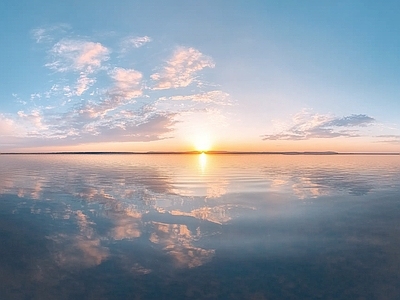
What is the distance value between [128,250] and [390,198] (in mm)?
19466

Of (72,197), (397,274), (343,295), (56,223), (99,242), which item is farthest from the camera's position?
(72,197)

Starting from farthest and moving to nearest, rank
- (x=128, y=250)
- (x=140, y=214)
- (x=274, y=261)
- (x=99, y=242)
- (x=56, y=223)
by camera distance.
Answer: (x=140, y=214) → (x=56, y=223) → (x=99, y=242) → (x=128, y=250) → (x=274, y=261)

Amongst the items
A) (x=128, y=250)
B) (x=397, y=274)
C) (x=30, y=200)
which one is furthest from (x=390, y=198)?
(x=30, y=200)

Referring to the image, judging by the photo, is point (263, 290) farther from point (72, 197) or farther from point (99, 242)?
point (72, 197)

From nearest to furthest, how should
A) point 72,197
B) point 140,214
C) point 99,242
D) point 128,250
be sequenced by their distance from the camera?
point 128,250 → point 99,242 → point 140,214 → point 72,197

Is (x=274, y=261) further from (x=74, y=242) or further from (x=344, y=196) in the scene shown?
(x=344, y=196)

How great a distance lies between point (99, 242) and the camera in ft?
39.1

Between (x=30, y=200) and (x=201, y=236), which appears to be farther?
(x=30, y=200)

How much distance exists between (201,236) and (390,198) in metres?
16.3

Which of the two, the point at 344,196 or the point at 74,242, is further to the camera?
the point at 344,196

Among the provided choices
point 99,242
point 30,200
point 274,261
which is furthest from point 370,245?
point 30,200

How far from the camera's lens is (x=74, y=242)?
39.2 feet

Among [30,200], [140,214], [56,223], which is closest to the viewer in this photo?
[56,223]

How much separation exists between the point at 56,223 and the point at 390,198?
22.1 m
